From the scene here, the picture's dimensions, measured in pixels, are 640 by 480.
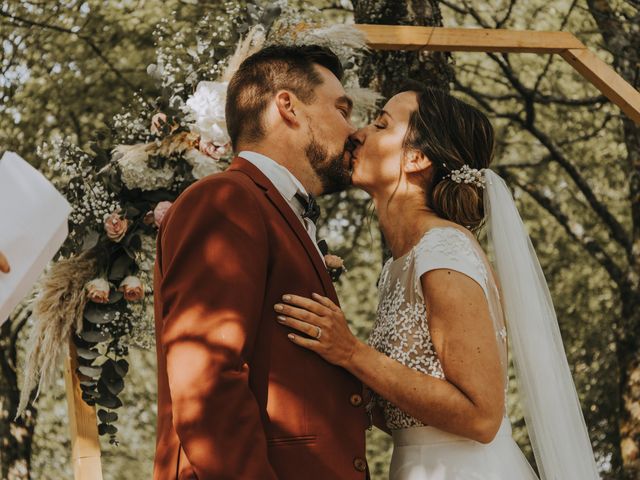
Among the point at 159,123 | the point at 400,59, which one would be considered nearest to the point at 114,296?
the point at 159,123

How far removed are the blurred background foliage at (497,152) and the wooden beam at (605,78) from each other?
3.96 m

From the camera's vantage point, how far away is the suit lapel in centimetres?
281

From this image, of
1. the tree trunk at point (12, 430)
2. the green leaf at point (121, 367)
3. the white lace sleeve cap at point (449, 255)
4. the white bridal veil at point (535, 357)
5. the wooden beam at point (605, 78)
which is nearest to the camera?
the white lace sleeve cap at point (449, 255)

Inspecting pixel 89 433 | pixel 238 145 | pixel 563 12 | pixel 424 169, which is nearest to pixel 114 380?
pixel 89 433

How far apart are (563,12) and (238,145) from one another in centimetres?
891

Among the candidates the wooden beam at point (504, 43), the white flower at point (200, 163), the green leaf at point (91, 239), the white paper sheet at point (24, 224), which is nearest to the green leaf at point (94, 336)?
the green leaf at point (91, 239)

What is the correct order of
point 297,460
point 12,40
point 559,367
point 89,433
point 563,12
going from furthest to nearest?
point 563,12 → point 12,40 → point 89,433 → point 559,367 → point 297,460

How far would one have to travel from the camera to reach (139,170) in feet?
13.3

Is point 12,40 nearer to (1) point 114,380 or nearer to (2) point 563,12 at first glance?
(2) point 563,12

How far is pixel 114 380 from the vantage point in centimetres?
408

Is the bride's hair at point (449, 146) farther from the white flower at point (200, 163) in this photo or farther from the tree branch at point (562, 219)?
the tree branch at point (562, 219)

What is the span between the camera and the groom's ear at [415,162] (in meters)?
3.50

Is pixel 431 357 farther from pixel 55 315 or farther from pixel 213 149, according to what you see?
pixel 55 315

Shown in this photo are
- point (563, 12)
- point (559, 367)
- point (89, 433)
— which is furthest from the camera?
point (563, 12)
